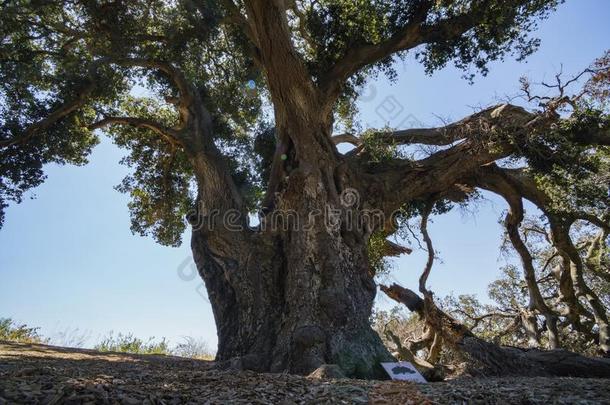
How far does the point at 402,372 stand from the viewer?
14.5 ft

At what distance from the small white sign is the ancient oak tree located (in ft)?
0.87

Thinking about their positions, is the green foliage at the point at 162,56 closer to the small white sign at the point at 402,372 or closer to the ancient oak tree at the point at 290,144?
the ancient oak tree at the point at 290,144

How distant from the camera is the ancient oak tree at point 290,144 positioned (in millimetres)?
5770

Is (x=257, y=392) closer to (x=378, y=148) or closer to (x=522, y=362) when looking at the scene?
(x=522, y=362)

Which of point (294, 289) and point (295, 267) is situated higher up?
point (295, 267)

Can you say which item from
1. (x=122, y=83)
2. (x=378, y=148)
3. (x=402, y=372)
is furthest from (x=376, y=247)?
(x=122, y=83)

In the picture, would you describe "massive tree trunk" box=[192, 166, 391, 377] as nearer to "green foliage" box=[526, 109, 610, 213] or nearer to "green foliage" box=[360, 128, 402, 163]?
"green foliage" box=[360, 128, 402, 163]

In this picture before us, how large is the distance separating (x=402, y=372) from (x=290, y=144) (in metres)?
4.19

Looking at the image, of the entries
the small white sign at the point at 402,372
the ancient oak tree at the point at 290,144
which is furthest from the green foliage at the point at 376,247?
the small white sign at the point at 402,372

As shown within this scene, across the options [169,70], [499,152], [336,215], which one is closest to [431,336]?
[336,215]

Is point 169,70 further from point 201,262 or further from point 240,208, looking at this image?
point 201,262

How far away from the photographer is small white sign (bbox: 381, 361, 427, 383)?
14.1ft

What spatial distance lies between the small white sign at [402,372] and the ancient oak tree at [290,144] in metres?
0.27

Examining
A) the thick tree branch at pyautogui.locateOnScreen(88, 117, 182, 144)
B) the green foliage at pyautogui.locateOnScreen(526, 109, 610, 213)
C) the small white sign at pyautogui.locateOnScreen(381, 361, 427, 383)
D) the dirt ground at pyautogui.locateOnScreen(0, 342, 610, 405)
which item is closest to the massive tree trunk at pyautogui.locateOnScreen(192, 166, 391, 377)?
the small white sign at pyautogui.locateOnScreen(381, 361, 427, 383)
